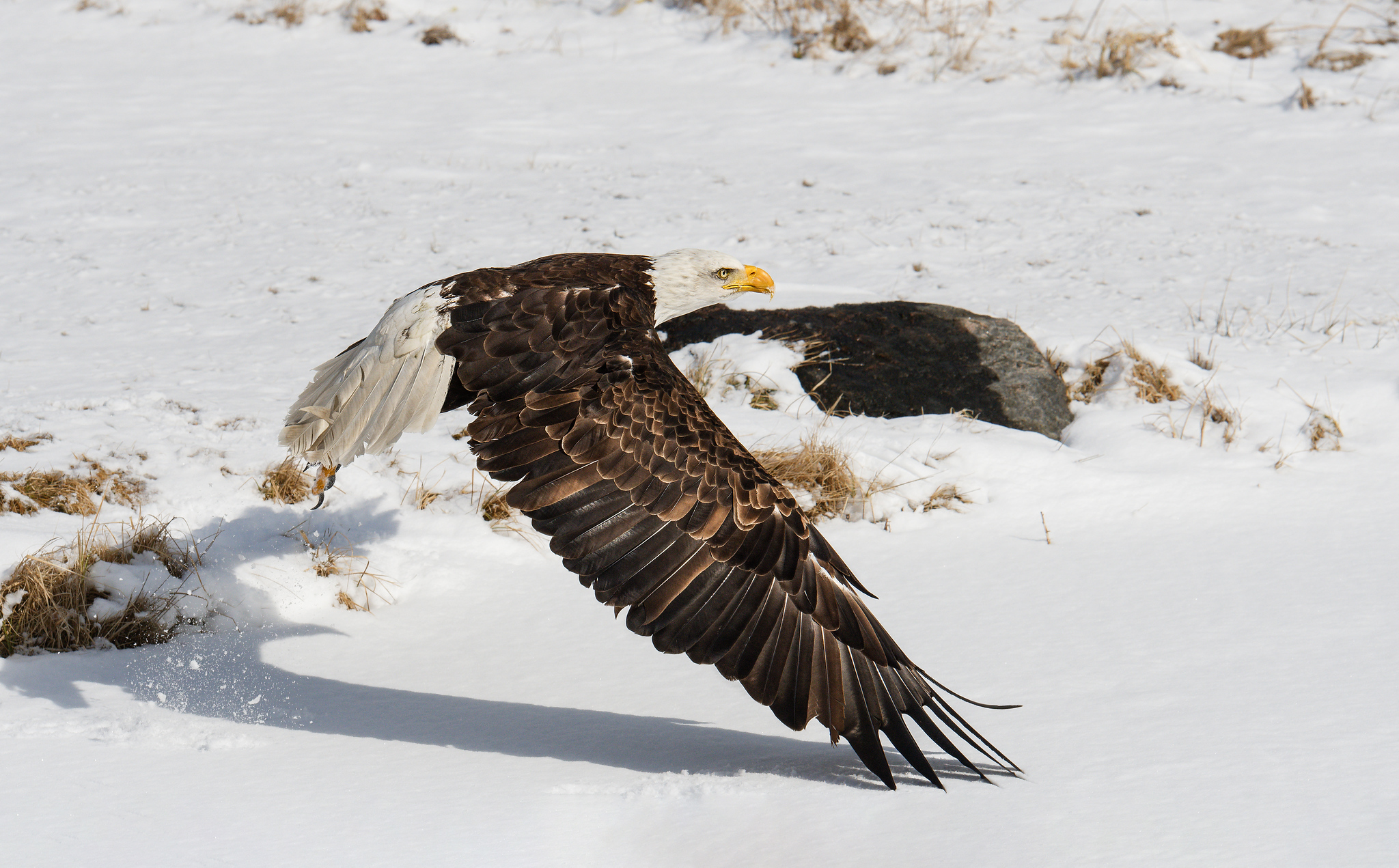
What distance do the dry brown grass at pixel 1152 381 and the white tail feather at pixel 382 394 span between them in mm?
3663

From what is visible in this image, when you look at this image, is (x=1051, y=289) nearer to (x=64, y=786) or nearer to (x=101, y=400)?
(x=101, y=400)

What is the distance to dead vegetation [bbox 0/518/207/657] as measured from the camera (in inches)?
143

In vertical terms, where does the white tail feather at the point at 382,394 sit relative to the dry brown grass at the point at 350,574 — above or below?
above

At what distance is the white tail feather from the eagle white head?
0.81 metres

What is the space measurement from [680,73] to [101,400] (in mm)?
7278

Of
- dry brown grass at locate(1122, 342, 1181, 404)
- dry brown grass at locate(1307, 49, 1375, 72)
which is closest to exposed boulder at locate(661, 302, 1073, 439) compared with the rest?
dry brown grass at locate(1122, 342, 1181, 404)

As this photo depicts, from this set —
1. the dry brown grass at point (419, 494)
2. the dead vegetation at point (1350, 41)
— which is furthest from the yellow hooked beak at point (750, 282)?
the dead vegetation at point (1350, 41)

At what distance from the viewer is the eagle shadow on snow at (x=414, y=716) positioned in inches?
122

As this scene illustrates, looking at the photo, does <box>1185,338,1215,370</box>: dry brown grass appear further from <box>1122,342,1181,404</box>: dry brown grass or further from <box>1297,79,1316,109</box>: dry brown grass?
<box>1297,79,1316,109</box>: dry brown grass

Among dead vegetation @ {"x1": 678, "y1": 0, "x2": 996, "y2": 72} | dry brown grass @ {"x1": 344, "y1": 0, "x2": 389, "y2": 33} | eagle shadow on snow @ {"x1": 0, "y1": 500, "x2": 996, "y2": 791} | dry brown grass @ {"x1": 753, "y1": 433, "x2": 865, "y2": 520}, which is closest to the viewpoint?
eagle shadow on snow @ {"x1": 0, "y1": 500, "x2": 996, "y2": 791}

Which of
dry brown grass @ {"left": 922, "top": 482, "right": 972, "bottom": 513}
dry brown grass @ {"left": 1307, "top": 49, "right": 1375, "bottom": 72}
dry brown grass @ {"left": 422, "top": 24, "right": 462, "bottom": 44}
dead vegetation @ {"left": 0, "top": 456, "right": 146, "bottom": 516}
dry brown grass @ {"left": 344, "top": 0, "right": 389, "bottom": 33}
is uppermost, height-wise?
dry brown grass @ {"left": 344, "top": 0, "right": 389, "bottom": 33}

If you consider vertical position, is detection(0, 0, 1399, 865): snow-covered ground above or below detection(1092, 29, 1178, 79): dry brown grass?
below

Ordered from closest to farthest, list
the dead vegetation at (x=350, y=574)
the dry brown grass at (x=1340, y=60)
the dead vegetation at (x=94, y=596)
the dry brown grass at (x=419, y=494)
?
the dead vegetation at (x=94, y=596) < the dead vegetation at (x=350, y=574) < the dry brown grass at (x=419, y=494) < the dry brown grass at (x=1340, y=60)

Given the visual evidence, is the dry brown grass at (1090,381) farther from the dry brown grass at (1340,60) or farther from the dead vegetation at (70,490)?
the dry brown grass at (1340,60)
